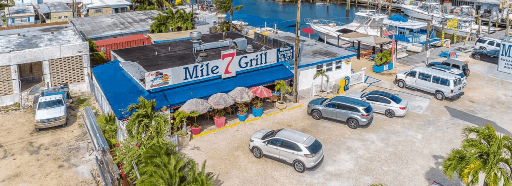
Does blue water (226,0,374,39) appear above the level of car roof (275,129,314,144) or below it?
above

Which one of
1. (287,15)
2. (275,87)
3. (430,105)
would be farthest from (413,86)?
(287,15)

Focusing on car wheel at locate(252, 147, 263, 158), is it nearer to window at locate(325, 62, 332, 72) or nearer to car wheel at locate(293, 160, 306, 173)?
car wheel at locate(293, 160, 306, 173)

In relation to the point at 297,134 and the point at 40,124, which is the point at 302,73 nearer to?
the point at 297,134

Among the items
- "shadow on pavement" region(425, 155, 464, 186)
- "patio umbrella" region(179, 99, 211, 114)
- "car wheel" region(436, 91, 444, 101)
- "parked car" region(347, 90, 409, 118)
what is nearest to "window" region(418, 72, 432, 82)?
"car wheel" region(436, 91, 444, 101)

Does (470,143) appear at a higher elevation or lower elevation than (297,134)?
higher

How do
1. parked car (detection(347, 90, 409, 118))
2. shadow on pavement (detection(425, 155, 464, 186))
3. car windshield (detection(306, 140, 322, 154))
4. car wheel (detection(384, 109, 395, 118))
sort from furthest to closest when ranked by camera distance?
car wheel (detection(384, 109, 395, 118)) → parked car (detection(347, 90, 409, 118)) → car windshield (detection(306, 140, 322, 154)) → shadow on pavement (detection(425, 155, 464, 186))

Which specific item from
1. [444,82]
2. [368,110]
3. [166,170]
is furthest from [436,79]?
[166,170]

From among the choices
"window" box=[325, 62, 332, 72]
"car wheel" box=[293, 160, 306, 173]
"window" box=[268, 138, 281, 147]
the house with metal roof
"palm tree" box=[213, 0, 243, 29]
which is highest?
"palm tree" box=[213, 0, 243, 29]

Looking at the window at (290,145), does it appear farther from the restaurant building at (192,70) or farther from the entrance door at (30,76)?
the entrance door at (30,76)
